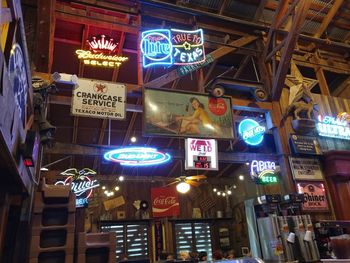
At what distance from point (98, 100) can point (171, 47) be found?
7.27 ft

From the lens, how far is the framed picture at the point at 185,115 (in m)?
6.93

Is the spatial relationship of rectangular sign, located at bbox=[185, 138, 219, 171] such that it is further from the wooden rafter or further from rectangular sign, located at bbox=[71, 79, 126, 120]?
the wooden rafter

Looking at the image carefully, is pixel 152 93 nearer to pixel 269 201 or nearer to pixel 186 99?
pixel 186 99

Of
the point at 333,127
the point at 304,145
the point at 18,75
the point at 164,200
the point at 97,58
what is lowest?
the point at 18,75

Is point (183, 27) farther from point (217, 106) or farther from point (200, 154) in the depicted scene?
point (200, 154)

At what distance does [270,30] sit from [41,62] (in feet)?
19.9

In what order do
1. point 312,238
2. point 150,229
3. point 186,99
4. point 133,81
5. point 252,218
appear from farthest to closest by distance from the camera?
1. point 150,229
2. point 133,81
3. point 186,99
4. point 252,218
5. point 312,238

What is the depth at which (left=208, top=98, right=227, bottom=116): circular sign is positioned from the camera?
7617 mm

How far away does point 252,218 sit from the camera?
268 inches

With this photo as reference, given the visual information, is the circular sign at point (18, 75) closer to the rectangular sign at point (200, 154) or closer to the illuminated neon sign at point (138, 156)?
the illuminated neon sign at point (138, 156)

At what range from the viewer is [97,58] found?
6.84 m

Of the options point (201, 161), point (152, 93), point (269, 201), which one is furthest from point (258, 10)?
point (269, 201)

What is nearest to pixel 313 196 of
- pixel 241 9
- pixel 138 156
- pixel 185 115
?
pixel 185 115

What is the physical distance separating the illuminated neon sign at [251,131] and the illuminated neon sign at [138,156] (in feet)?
7.36
